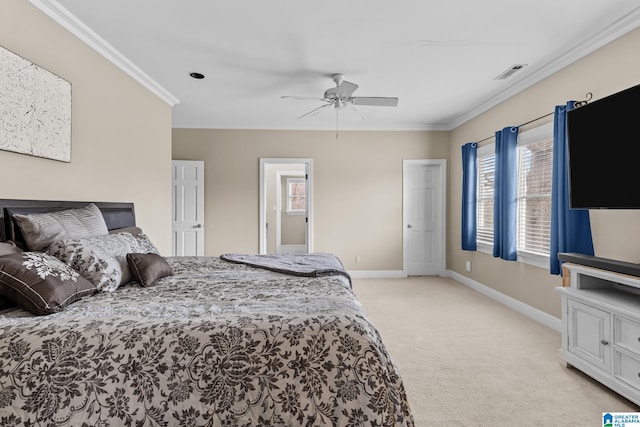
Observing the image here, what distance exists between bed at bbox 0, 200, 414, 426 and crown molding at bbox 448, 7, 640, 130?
308 centimetres

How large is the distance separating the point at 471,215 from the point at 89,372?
4.80 meters

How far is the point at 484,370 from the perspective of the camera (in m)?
2.45

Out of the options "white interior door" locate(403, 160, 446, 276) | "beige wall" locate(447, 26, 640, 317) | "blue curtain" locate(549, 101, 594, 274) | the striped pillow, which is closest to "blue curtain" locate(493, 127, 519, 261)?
"beige wall" locate(447, 26, 640, 317)

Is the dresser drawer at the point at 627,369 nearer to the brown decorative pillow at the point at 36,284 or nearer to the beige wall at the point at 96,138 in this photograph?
the brown decorative pillow at the point at 36,284

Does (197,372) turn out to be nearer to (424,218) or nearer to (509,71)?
(509,71)

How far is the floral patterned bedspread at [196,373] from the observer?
117 cm

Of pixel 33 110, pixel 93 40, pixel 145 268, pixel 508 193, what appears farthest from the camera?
pixel 508 193

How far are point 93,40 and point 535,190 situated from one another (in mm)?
4570

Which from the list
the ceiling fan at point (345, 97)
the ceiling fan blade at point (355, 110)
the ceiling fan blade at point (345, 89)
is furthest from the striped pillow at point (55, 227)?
the ceiling fan blade at point (355, 110)

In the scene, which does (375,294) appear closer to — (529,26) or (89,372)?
(529,26)

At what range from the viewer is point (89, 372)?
3.91ft

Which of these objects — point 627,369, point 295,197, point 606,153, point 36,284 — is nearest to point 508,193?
point 606,153

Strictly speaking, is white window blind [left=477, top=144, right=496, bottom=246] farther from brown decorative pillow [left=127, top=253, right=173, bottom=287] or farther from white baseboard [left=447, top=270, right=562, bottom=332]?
brown decorative pillow [left=127, top=253, right=173, bottom=287]

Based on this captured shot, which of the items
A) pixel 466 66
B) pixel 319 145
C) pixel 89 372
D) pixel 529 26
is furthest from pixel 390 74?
pixel 89 372
